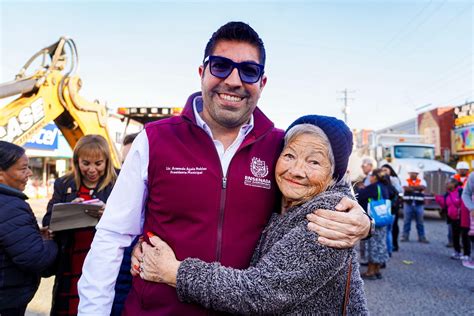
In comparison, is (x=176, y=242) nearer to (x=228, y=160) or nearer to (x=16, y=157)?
(x=228, y=160)

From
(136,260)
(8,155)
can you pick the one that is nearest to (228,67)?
(136,260)

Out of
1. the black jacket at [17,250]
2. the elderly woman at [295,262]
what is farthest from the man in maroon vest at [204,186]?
the black jacket at [17,250]

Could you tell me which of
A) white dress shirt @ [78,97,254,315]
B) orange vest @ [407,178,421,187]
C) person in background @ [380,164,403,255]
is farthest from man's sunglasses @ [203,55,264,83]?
orange vest @ [407,178,421,187]

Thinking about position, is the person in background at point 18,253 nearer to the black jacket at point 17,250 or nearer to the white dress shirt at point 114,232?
the black jacket at point 17,250

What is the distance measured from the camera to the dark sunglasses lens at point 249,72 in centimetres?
198

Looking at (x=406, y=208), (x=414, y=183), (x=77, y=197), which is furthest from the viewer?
(x=414, y=183)

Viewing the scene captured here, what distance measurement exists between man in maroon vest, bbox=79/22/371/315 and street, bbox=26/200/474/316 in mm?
3802

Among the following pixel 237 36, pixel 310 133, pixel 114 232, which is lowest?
pixel 114 232

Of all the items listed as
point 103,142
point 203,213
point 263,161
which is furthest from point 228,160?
point 103,142

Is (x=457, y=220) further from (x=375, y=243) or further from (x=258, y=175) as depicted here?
(x=258, y=175)

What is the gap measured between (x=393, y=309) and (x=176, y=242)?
14.9 feet

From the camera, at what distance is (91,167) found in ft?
11.0

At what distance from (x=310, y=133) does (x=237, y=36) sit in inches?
26.0

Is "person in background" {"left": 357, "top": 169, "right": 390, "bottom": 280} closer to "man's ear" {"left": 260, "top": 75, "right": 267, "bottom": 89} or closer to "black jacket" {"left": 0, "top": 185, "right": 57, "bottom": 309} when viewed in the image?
"man's ear" {"left": 260, "top": 75, "right": 267, "bottom": 89}
